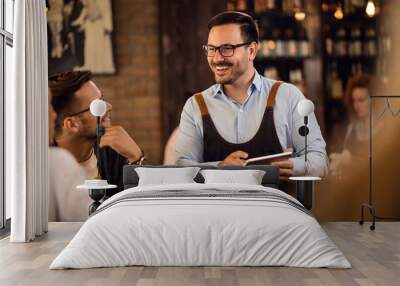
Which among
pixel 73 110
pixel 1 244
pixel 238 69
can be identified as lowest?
pixel 1 244

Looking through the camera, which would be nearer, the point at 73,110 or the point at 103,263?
the point at 103,263

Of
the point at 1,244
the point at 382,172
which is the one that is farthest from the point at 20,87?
the point at 382,172

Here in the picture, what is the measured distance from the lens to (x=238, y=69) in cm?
814

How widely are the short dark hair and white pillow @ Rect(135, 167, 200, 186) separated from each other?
1847 millimetres

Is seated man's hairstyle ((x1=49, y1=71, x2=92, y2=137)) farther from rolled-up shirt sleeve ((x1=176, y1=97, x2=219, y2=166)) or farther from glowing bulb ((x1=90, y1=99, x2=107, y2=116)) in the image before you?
rolled-up shirt sleeve ((x1=176, y1=97, x2=219, y2=166))

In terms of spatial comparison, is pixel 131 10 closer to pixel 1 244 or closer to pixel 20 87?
pixel 20 87

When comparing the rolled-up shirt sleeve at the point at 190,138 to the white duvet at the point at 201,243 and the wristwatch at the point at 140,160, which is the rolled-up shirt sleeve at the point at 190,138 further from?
the white duvet at the point at 201,243

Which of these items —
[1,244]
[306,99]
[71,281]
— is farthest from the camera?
[306,99]

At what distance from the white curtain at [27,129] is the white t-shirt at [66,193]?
980 millimetres

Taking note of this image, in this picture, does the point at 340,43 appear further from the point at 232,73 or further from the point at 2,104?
the point at 2,104

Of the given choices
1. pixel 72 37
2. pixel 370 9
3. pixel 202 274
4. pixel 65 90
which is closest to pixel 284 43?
pixel 370 9

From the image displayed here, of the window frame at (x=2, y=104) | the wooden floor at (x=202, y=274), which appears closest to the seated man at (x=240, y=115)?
the window frame at (x=2, y=104)

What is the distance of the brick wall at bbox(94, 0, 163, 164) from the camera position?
8.26m

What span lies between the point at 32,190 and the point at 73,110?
1633 millimetres
